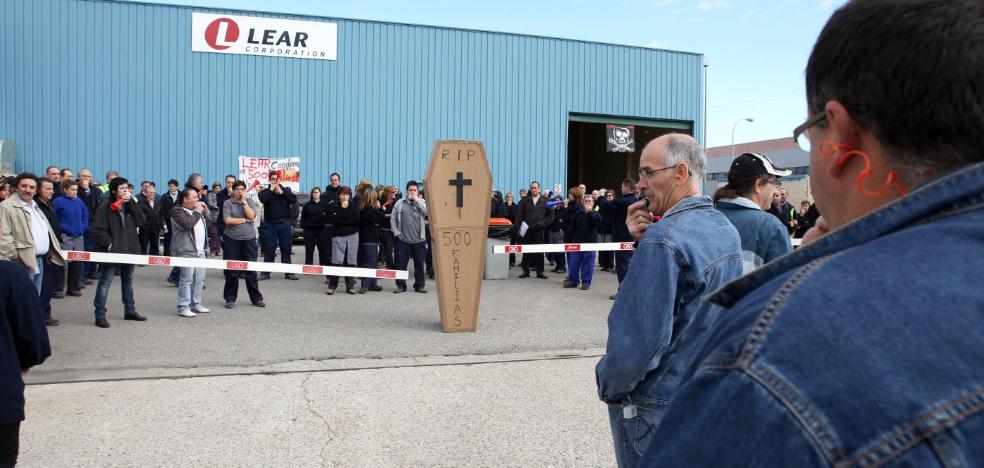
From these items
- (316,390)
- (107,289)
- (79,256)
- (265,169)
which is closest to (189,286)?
(107,289)

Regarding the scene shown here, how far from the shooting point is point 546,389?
587 cm

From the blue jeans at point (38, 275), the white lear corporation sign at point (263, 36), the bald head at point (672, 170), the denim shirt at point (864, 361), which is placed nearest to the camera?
the denim shirt at point (864, 361)

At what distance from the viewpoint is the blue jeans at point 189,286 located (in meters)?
9.10

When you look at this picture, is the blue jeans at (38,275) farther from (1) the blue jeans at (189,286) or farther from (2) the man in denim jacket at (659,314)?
(2) the man in denim jacket at (659,314)

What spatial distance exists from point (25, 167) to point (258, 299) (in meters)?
13.6

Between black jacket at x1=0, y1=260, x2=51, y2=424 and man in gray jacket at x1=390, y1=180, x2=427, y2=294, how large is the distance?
834cm

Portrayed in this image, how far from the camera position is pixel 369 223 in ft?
38.9

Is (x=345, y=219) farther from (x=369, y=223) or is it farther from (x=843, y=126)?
(x=843, y=126)

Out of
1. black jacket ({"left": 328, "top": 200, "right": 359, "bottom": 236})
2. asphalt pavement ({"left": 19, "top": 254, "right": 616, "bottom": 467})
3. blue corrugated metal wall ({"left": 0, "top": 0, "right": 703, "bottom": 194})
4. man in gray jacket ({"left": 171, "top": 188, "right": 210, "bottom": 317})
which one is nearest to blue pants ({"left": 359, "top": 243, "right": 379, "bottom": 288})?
black jacket ({"left": 328, "top": 200, "right": 359, "bottom": 236})

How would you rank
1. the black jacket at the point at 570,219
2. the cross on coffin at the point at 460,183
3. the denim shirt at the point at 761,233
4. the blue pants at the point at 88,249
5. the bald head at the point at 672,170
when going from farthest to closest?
the black jacket at the point at 570,219 < the blue pants at the point at 88,249 < the cross on coffin at the point at 460,183 < the denim shirt at the point at 761,233 < the bald head at the point at 672,170

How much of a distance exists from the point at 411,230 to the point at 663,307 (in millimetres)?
9427

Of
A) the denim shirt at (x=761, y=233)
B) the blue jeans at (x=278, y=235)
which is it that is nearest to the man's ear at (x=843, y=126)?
the denim shirt at (x=761, y=233)

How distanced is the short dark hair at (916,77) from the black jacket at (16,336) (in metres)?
3.46

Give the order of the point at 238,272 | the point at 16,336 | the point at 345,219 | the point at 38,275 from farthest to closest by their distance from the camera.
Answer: the point at 345,219 < the point at 238,272 < the point at 38,275 < the point at 16,336
